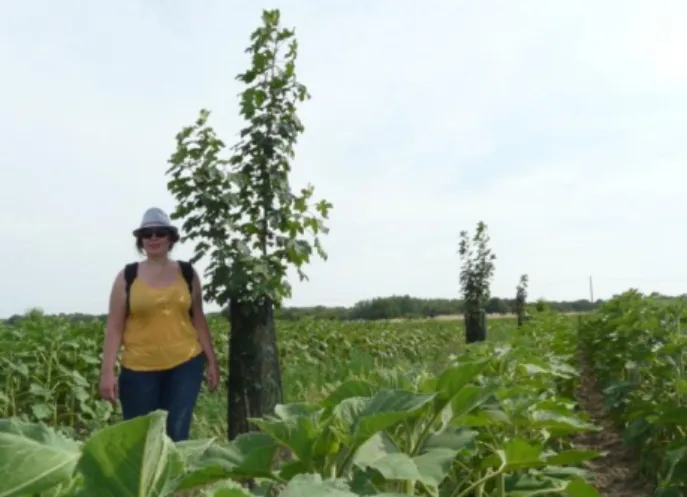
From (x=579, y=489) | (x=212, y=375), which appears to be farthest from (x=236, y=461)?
(x=212, y=375)

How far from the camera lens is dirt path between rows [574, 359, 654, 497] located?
6647 millimetres

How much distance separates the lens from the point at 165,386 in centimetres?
510

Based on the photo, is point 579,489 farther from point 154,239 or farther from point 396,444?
point 154,239

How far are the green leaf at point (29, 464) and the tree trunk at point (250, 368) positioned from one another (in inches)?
251

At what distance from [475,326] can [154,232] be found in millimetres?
20031

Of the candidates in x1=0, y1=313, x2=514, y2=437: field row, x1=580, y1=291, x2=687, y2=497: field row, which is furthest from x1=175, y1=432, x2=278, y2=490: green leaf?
x1=0, y1=313, x2=514, y2=437: field row

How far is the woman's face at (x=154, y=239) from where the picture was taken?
16.2 feet

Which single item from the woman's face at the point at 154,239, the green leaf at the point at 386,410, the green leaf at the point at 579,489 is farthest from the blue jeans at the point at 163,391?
the green leaf at the point at 386,410

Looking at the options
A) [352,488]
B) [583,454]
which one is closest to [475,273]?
[583,454]

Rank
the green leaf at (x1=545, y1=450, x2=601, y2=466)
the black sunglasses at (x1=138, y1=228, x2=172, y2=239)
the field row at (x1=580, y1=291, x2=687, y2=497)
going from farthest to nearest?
the black sunglasses at (x1=138, y1=228, x2=172, y2=239) < the field row at (x1=580, y1=291, x2=687, y2=497) < the green leaf at (x1=545, y1=450, x2=601, y2=466)

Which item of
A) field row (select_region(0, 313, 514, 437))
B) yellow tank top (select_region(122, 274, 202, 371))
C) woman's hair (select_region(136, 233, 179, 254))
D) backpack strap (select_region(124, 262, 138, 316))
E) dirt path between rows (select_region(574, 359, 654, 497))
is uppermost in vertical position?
woman's hair (select_region(136, 233, 179, 254))

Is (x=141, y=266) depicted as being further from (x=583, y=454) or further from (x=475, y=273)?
(x=475, y=273)

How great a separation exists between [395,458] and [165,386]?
12.4 ft

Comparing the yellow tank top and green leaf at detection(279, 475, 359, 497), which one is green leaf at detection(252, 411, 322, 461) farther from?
the yellow tank top
